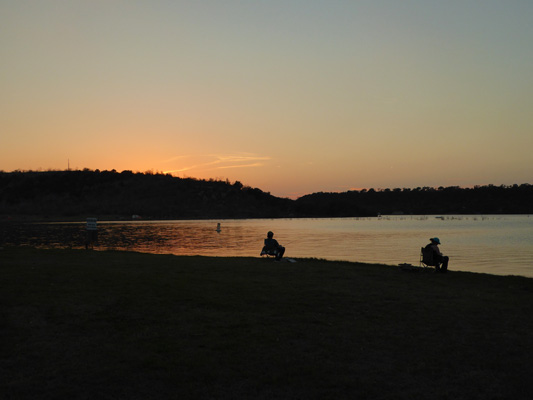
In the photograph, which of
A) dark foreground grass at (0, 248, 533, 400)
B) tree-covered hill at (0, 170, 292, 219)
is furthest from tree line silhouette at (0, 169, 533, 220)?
dark foreground grass at (0, 248, 533, 400)

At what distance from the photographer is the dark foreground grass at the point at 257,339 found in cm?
598

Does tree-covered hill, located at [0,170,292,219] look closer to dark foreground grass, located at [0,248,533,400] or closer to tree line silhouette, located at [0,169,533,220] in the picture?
tree line silhouette, located at [0,169,533,220]

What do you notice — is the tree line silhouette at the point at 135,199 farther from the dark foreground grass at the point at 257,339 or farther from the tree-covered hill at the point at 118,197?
the dark foreground grass at the point at 257,339

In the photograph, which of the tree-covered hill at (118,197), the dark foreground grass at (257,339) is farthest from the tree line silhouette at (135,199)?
the dark foreground grass at (257,339)

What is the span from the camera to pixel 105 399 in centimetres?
557

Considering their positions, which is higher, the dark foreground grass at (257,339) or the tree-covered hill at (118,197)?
the tree-covered hill at (118,197)

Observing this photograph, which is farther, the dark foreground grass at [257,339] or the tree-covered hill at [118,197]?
the tree-covered hill at [118,197]

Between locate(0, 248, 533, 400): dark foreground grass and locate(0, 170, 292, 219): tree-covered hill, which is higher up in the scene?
locate(0, 170, 292, 219): tree-covered hill

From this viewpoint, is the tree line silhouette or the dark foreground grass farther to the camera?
the tree line silhouette

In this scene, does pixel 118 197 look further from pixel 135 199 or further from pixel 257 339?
pixel 257 339

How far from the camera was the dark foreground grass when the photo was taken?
5.98 meters

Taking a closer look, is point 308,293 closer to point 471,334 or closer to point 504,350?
point 471,334

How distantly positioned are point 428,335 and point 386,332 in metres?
0.72

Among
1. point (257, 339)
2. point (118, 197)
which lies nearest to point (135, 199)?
point (118, 197)
